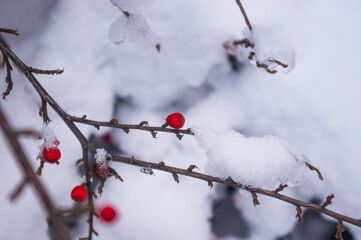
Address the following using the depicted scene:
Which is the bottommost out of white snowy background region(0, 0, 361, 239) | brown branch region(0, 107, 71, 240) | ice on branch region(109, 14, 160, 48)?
white snowy background region(0, 0, 361, 239)

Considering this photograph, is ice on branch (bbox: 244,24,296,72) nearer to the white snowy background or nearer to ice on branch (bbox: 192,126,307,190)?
the white snowy background

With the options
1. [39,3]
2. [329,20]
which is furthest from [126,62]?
[329,20]

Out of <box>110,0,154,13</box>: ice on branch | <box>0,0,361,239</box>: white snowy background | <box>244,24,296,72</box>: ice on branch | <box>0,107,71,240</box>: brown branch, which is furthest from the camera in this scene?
<box>0,0,361,239</box>: white snowy background

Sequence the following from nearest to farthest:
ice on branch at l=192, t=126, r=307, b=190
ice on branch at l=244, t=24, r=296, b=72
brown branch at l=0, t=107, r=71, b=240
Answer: brown branch at l=0, t=107, r=71, b=240, ice on branch at l=192, t=126, r=307, b=190, ice on branch at l=244, t=24, r=296, b=72

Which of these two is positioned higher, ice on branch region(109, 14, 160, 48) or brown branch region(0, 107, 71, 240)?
brown branch region(0, 107, 71, 240)

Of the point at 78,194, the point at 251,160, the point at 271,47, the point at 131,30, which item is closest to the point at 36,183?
the point at 78,194

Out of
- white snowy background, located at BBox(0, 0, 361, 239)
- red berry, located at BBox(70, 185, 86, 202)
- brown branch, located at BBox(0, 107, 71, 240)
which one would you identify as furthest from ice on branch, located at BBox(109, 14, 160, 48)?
brown branch, located at BBox(0, 107, 71, 240)

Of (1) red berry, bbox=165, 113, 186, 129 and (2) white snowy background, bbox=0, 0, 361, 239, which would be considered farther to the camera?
(2) white snowy background, bbox=0, 0, 361, 239
